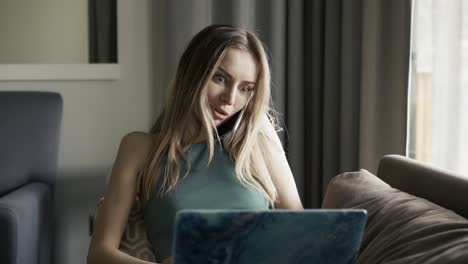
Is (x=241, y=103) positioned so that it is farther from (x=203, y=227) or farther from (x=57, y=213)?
(x=57, y=213)

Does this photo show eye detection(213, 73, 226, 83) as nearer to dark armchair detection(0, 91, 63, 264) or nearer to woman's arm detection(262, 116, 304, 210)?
woman's arm detection(262, 116, 304, 210)

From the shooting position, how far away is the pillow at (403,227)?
1.20 metres

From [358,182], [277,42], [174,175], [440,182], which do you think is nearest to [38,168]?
[277,42]

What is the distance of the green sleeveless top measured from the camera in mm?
1598

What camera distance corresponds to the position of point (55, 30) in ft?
9.62

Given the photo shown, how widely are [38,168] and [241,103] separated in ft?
4.14

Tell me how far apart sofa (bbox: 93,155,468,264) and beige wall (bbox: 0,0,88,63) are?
141 cm

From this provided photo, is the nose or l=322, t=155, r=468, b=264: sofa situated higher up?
the nose

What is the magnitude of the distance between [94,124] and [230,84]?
4.73ft

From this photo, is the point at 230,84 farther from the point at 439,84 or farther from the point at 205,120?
the point at 439,84

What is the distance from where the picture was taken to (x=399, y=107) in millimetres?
2492

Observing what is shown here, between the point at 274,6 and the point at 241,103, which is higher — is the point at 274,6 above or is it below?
above

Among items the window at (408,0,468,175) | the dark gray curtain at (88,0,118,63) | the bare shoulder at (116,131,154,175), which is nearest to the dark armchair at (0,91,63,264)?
the dark gray curtain at (88,0,118,63)

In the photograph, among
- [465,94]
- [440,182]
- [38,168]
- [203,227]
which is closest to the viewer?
[203,227]
